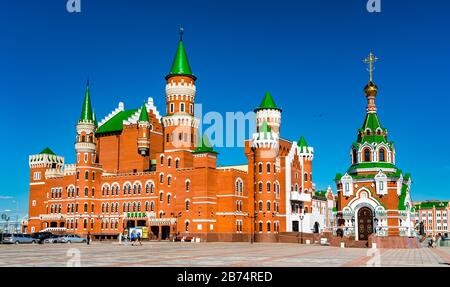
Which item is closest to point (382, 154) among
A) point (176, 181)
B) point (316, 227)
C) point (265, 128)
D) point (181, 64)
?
point (265, 128)

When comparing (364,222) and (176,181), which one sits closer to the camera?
(364,222)

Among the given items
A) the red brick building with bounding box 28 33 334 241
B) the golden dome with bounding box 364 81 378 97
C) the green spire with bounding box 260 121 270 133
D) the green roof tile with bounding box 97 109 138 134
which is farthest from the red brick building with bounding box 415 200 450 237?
the golden dome with bounding box 364 81 378 97

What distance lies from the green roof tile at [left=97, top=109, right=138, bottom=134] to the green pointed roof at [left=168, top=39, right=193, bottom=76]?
51.2ft

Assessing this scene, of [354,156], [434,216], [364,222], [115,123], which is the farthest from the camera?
[434,216]

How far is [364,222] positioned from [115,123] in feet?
168

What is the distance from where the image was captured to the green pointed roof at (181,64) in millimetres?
85000

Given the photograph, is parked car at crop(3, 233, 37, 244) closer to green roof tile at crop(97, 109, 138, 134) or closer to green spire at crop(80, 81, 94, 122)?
green spire at crop(80, 81, 94, 122)

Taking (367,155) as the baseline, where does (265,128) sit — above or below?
above

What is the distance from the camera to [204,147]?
267 ft

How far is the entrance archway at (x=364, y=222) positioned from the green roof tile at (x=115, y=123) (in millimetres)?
47490

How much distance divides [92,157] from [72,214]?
10167 millimetres

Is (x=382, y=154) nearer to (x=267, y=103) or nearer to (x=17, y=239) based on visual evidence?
(x=267, y=103)
